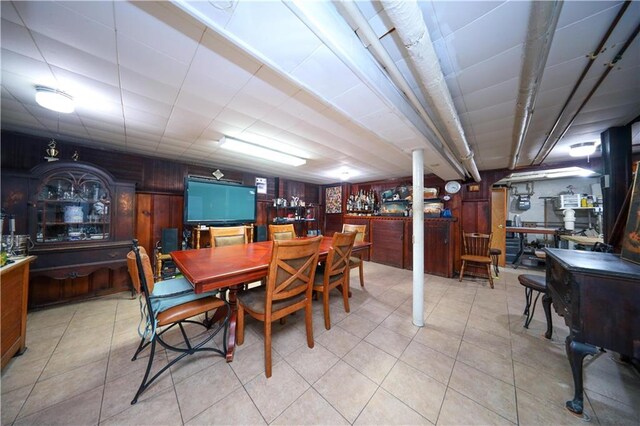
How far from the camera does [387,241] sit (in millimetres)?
4754

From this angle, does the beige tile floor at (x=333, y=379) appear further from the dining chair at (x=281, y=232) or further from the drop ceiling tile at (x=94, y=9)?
the drop ceiling tile at (x=94, y=9)

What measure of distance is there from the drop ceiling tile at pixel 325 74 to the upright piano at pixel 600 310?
1.96 metres

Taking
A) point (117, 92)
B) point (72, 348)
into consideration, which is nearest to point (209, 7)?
point (117, 92)

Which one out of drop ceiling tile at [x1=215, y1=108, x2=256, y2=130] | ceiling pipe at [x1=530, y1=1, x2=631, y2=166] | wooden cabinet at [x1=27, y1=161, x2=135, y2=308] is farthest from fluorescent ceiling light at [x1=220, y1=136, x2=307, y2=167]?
ceiling pipe at [x1=530, y1=1, x2=631, y2=166]

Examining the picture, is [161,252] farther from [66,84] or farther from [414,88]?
[414,88]

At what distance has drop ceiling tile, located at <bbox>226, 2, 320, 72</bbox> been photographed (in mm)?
916

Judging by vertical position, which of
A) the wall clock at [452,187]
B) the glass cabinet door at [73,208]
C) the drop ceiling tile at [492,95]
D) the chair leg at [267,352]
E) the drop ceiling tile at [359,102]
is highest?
the drop ceiling tile at [492,95]

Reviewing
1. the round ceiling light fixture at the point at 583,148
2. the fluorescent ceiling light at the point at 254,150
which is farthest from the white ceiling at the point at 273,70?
the round ceiling light fixture at the point at 583,148

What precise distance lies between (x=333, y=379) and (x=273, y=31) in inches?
91.1

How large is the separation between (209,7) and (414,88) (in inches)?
63.5

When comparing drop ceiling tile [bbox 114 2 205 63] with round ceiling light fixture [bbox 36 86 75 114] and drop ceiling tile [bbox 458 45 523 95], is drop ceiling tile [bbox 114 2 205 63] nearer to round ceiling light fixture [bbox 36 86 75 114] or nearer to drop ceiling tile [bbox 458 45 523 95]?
round ceiling light fixture [bbox 36 86 75 114]

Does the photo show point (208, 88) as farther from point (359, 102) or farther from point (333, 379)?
point (333, 379)

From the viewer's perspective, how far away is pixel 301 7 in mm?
876

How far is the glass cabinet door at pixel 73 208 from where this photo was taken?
2.65 metres
